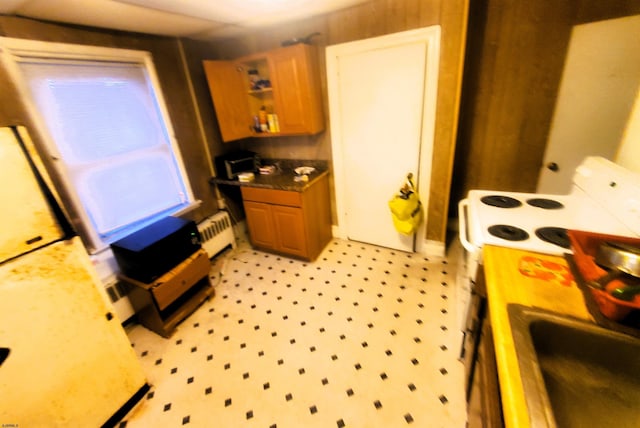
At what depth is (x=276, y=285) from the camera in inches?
99.5

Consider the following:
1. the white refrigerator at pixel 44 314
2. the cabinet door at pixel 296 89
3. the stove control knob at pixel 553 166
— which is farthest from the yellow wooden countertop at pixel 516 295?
the cabinet door at pixel 296 89

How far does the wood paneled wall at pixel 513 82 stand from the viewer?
192 cm

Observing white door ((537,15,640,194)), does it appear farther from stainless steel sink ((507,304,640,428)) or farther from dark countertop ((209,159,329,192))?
dark countertop ((209,159,329,192))

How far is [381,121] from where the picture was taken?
2438mm

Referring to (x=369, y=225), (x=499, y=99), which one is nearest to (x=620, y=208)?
(x=499, y=99)

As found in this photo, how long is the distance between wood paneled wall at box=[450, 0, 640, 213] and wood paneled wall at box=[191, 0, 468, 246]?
17.6 inches

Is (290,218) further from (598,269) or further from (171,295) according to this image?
(598,269)

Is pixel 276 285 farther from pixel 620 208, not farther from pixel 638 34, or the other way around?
pixel 638 34

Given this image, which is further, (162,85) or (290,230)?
(290,230)

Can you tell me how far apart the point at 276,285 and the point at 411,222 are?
1.45 m

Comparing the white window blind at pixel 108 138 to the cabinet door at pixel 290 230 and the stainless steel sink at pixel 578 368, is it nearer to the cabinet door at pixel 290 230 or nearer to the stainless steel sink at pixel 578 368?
the cabinet door at pixel 290 230

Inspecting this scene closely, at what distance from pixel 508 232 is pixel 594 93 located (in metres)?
1.50

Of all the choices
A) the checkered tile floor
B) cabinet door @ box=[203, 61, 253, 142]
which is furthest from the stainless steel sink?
cabinet door @ box=[203, 61, 253, 142]

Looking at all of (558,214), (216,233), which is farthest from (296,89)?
(558,214)
